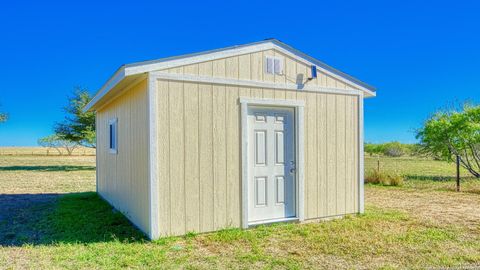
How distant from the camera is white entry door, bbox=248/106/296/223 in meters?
5.09

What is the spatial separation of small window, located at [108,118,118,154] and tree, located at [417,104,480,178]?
11.0 m

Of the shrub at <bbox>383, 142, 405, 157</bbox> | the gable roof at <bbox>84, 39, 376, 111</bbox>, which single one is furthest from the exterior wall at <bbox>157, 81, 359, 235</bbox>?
the shrub at <bbox>383, 142, 405, 157</bbox>

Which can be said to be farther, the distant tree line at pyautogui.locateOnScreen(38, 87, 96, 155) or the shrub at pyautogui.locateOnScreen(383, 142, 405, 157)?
the shrub at pyautogui.locateOnScreen(383, 142, 405, 157)

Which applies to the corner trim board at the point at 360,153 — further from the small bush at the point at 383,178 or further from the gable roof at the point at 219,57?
the small bush at the point at 383,178

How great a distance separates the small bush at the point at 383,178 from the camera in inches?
413

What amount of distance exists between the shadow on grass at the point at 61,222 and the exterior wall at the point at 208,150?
2.62 ft

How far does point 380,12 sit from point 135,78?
9.84m

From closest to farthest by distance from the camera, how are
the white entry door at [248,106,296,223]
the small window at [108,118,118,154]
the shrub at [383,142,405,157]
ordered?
the white entry door at [248,106,296,223] → the small window at [108,118,118,154] → the shrub at [383,142,405,157]

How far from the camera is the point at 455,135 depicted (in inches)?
458

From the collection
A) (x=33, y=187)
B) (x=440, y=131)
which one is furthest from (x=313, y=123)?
(x=33, y=187)

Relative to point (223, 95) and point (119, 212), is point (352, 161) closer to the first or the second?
point (223, 95)

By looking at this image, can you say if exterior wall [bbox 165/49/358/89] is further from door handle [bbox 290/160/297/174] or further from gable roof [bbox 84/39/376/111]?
door handle [bbox 290/160/297/174]

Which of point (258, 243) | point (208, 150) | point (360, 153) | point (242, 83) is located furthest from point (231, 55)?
point (360, 153)

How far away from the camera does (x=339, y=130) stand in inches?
230
